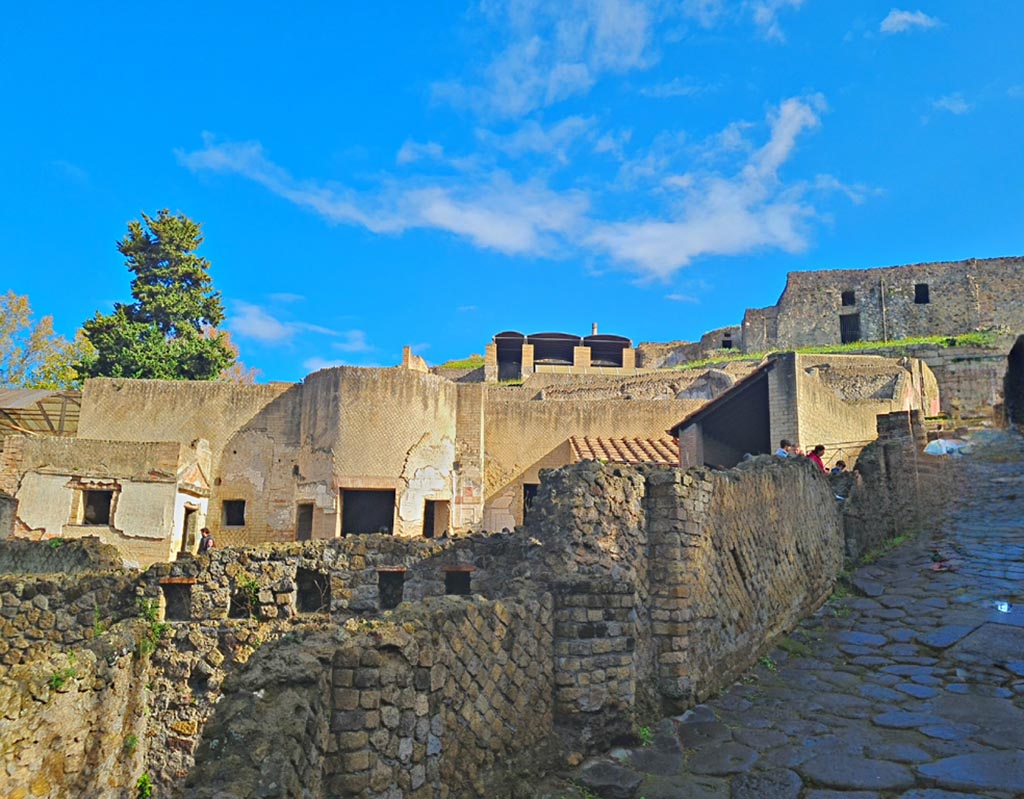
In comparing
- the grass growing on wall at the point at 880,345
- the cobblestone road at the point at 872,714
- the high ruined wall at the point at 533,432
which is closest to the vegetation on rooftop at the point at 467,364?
the grass growing on wall at the point at 880,345

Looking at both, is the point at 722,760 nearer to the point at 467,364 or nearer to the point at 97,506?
the point at 97,506

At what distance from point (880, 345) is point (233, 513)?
1192 inches

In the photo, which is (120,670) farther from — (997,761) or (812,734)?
(997,761)

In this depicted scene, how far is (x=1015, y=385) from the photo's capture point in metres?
24.0

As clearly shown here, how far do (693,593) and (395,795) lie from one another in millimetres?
3428

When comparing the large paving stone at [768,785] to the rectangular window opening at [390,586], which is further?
the rectangular window opening at [390,586]

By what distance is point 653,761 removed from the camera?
202 inches

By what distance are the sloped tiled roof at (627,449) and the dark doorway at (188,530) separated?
834 centimetres

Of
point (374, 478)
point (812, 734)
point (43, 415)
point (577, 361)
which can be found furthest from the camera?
point (577, 361)

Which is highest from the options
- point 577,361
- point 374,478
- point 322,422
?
point 577,361

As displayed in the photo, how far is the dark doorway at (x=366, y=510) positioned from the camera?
54.1ft

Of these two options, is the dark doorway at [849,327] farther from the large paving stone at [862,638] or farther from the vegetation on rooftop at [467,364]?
the large paving stone at [862,638]

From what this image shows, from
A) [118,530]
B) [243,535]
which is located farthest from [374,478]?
[118,530]

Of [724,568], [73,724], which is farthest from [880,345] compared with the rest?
[73,724]
